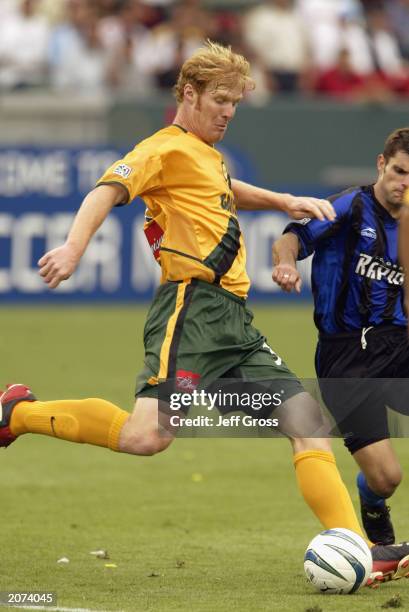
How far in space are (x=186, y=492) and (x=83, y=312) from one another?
831 cm

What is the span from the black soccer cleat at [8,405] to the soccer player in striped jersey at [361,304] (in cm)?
130

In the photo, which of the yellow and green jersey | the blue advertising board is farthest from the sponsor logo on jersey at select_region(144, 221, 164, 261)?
the blue advertising board

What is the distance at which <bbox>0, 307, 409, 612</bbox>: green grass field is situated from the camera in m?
6.11

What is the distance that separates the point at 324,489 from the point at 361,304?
96cm

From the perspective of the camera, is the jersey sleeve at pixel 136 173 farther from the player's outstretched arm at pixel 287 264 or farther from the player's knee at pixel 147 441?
the player's knee at pixel 147 441

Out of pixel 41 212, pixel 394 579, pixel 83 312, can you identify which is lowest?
pixel 83 312

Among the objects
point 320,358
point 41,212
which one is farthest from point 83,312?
point 320,358

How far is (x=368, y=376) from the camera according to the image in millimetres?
6660

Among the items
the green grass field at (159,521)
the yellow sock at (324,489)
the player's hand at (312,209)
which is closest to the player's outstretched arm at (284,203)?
the player's hand at (312,209)

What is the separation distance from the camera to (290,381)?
6332mm

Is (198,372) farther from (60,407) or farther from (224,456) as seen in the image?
(224,456)

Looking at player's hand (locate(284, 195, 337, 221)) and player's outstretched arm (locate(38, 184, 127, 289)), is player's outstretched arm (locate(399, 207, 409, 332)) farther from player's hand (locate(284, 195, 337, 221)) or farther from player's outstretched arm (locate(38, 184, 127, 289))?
player's outstretched arm (locate(38, 184, 127, 289))

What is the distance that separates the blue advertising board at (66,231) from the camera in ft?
54.9

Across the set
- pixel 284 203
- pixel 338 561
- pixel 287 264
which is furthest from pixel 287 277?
pixel 338 561
